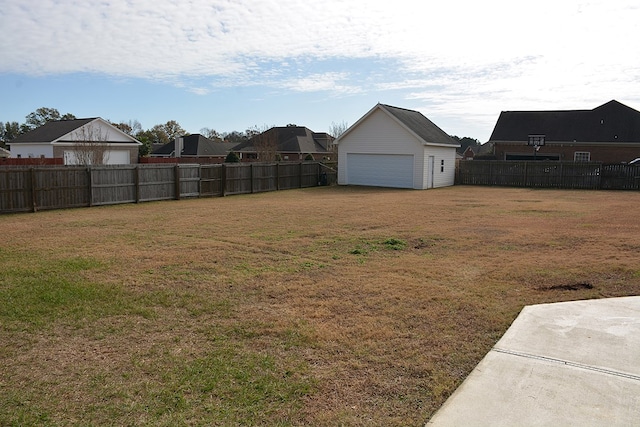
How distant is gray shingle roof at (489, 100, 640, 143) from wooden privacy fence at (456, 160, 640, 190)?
13781 millimetres

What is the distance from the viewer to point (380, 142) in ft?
105

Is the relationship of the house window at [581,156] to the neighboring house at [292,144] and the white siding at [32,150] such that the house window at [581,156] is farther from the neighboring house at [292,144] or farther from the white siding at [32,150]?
the white siding at [32,150]

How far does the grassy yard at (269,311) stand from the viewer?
430cm

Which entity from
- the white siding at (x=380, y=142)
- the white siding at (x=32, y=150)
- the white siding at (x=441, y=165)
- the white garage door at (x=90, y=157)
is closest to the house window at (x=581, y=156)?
the white siding at (x=441, y=165)

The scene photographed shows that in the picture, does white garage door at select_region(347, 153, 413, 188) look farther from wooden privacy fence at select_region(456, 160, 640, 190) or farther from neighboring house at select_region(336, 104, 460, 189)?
wooden privacy fence at select_region(456, 160, 640, 190)

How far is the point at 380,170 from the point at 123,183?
1631 centimetres

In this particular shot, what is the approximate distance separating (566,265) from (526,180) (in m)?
26.2

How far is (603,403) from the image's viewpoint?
4.09 m

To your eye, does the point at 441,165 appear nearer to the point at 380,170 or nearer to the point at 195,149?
the point at 380,170

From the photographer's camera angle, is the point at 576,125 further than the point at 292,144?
No

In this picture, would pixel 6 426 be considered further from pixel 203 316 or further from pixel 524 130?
pixel 524 130

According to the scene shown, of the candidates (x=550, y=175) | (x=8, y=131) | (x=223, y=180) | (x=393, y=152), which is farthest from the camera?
(x=8, y=131)

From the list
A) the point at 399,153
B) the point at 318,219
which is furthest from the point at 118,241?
the point at 399,153

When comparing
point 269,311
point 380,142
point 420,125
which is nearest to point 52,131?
point 380,142
